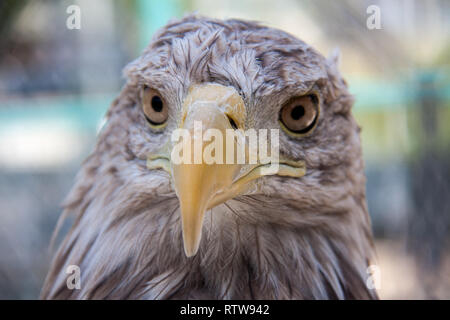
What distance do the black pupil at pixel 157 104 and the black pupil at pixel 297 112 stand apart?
0.23 metres

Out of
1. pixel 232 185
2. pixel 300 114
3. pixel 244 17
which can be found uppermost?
pixel 244 17

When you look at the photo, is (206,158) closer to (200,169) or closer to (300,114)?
(200,169)

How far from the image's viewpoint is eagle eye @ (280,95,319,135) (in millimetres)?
794

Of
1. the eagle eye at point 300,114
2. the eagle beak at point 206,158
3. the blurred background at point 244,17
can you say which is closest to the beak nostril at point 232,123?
the eagle beak at point 206,158

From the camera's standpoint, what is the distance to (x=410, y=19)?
1.69 metres

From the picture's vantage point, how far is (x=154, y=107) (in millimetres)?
803

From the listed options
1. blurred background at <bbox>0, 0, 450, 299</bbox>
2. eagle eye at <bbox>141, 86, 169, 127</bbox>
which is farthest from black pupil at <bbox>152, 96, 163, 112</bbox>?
blurred background at <bbox>0, 0, 450, 299</bbox>

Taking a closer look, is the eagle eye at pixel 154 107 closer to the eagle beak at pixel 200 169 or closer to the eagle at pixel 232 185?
the eagle at pixel 232 185

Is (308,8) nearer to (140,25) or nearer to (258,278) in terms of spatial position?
(140,25)

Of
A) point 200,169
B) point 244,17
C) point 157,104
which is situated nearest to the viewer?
point 200,169

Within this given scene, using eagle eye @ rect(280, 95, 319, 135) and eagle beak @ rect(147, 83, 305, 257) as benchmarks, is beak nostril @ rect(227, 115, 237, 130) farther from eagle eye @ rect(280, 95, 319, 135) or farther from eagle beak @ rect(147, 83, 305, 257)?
eagle eye @ rect(280, 95, 319, 135)

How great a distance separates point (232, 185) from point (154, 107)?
0.75 ft

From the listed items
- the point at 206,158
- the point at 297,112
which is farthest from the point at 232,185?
the point at 297,112
